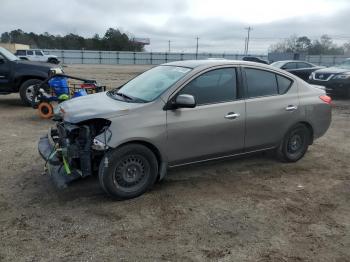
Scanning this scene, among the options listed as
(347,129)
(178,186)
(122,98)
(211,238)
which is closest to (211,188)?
(178,186)

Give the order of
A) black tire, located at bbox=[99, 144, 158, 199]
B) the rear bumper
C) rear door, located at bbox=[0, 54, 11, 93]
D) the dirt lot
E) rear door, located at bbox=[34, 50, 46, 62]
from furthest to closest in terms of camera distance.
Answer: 1. rear door, located at bbox=[34, 50, 46, 62]
2. rear door, located at bbox=[0, 54, 11, 93]
3. the rear bumper
4. black tire, located at bbox=[99, 144, 158, 199]
5. the dirt lot

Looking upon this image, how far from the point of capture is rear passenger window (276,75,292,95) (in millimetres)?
5910

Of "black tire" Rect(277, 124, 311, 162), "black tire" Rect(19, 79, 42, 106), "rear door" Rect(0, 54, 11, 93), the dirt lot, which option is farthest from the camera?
"black tire" Rect(19, 79, 42, 106)

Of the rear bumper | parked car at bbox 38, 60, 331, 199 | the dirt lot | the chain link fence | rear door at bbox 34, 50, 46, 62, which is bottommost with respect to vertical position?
the dirt lot

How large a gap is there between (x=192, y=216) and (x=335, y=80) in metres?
11.5

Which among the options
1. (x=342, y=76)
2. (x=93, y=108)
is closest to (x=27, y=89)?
→ (x=93, y=108)

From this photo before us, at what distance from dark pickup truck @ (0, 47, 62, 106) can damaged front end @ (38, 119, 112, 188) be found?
6725 millimetres

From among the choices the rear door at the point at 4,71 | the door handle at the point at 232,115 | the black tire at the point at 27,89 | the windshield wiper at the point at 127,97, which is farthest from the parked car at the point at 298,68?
the windshield wiper at the point at 127,97

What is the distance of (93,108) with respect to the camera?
476cm

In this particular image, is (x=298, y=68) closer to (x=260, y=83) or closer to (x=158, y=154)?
(x=260, y=83)

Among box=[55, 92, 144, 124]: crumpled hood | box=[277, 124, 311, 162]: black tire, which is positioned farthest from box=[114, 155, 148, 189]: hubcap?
Answer: box=[277, 124, 311, 162]: black tire

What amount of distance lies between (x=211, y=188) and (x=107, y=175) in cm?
145

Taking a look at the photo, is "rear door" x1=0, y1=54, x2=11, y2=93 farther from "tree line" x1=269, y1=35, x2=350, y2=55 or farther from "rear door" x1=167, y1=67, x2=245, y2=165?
"tree line" x1=269, y1=35, x2=350, y2=55

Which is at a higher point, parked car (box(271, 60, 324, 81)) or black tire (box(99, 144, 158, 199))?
parked car (box(271, 60, 324, 81))
